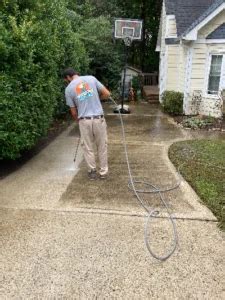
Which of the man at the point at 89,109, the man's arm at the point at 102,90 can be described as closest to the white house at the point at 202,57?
the man's arm at the point at 102,90

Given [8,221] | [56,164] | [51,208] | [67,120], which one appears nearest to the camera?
[8,221]

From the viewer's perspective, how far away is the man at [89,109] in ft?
16.3

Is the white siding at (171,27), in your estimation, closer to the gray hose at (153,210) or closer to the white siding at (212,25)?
the white siding at (212,25)

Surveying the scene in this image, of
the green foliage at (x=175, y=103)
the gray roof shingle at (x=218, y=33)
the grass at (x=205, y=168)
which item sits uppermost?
the gray roof shingle at (x=218, y=33)

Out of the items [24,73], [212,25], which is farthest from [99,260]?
[212,25]

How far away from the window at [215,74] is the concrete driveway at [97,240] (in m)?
6.00

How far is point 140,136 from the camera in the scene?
844 centimetres

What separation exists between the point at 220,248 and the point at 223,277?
462mm

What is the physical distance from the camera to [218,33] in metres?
10.3

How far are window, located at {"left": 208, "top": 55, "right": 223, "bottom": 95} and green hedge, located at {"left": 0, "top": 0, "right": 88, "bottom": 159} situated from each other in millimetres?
5899

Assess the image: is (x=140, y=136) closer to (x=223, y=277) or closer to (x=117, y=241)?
(x=117, y=241)

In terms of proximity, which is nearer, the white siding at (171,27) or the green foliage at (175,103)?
the green foliage at (175,103)

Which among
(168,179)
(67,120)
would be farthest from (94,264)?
(67,120)

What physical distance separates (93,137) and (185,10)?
9.25 metres
